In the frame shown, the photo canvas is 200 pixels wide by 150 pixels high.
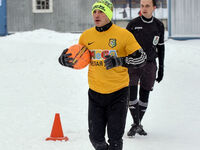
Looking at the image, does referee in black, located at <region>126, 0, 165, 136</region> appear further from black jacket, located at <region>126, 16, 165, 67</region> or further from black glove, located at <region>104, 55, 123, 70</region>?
black glove, located at <region>104, 55, 123, 70</region>

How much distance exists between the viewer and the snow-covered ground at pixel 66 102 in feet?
22.7

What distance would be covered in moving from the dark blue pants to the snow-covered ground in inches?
53.1

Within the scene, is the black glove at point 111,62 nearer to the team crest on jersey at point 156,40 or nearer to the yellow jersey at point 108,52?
the yellow jersey at point 108,52

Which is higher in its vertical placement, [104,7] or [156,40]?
[104,7]

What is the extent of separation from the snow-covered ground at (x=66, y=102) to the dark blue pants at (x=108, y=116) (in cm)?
135

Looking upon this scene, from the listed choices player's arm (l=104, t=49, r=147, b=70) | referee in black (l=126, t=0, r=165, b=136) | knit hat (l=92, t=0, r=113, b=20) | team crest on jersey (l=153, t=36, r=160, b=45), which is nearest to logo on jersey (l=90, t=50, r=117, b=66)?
player's arm (l=104, t=49, r=147, b=70)

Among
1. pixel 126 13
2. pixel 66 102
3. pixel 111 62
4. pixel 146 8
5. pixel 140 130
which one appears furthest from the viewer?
pixel 126 13

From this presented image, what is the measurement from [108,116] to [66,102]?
18.0 ft

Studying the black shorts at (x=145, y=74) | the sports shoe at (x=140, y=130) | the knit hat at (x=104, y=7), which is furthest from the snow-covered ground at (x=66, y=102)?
the knit hat at (x=104, y=7)

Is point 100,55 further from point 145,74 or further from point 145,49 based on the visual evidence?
point 145,74

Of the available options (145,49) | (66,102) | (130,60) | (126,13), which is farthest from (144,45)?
(126,13)

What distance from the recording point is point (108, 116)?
5125 millimetres

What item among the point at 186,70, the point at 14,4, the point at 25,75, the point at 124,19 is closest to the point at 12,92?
the point at 25,75

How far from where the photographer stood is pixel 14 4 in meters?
26.6
